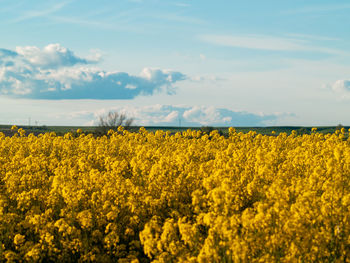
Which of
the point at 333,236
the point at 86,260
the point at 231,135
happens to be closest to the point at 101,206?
the point at 86,260

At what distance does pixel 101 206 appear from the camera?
915 cm

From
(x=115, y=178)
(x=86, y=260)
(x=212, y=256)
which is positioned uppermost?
(x=115, y=178)

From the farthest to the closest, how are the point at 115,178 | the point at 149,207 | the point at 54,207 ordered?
the point at 115,178 → the point at 54,207 → the point at 149,207

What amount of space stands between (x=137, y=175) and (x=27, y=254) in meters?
4.69

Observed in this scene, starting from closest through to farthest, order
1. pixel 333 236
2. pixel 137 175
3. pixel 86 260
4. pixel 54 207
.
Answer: pixel 333 236 < pixel 86 260 < pixel 54 207 < pixel 137 175

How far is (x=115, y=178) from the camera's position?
10523 mm

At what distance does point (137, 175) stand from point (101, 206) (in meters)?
2.59

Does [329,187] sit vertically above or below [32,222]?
above

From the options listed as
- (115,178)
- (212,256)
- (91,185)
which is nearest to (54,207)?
(91,185)

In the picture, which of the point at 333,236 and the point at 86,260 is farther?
the point at 86,260

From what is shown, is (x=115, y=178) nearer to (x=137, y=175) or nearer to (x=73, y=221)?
(x=137, y=175)

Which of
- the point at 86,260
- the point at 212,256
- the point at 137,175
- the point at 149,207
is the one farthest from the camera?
the point at 137,175

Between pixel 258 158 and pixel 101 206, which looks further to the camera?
pixel 258 158

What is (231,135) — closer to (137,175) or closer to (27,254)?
(137,175)
